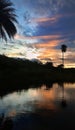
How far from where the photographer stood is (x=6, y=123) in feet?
48.6

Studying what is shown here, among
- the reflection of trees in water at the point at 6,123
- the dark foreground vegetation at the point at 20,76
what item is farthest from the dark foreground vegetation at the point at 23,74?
the reflection of trees in water at the point at 6,123

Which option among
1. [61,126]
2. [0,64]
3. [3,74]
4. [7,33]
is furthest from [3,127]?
[0,64]

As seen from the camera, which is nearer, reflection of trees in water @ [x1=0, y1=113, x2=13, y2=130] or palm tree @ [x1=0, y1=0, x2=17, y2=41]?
reflection of trees in water @ [x1=0, y1=113, x2=13, y2=130]

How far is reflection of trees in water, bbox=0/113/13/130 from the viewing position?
1369 cm

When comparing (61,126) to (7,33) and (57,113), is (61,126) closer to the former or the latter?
(57,113)

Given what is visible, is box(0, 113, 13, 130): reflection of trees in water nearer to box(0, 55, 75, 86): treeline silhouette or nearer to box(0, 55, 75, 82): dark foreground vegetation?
box(0, 55, 75, 86): treeline silhouette

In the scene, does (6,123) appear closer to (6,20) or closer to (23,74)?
(6,20)

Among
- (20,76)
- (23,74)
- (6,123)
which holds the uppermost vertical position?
(23,74)

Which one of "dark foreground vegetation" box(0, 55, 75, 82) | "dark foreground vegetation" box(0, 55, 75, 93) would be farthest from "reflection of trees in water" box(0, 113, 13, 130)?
"dark foreground vegetation" box(0, 55, 75, 82)

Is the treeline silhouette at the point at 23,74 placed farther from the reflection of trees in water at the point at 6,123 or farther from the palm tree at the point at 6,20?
the reflection of trees in water at the point at 6,123

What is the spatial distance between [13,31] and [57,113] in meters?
23.9

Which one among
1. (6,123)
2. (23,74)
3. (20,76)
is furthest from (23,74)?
(6,123)

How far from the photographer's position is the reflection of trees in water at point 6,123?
1369 centimetres

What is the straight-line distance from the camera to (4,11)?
4034 centimetres
